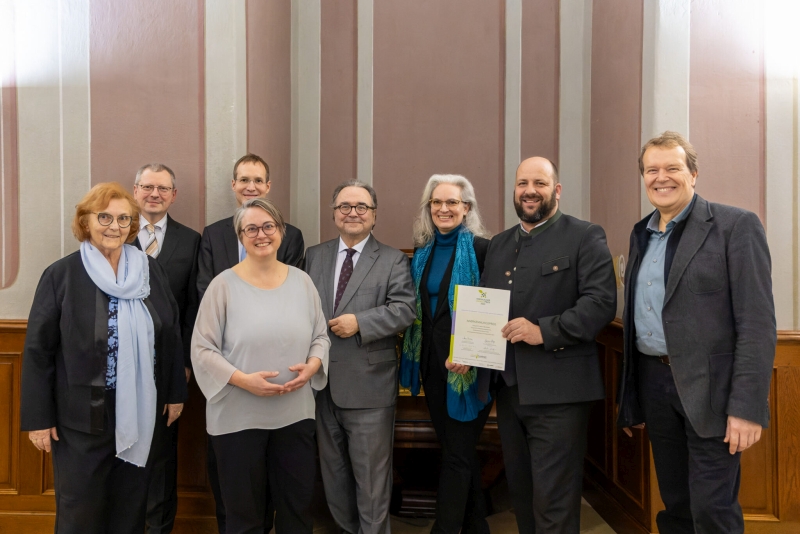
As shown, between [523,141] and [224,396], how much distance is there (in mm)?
2619

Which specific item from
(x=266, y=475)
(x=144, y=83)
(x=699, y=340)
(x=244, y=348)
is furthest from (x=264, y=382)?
(x=144, y=83)

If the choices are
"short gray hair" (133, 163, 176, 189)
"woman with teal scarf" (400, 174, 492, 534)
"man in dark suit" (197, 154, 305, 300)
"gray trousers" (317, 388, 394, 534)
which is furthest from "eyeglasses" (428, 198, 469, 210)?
"short gray hair" (133, 163, 176, 189)

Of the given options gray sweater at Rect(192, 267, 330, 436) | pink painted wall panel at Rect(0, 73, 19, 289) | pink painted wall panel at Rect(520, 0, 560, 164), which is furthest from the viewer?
pink painted wall panel at Rect(520, 0, 560, 164)

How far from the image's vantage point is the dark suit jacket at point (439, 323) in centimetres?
252

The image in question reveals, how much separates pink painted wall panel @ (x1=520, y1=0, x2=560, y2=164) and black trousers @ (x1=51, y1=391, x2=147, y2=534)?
2.91 m

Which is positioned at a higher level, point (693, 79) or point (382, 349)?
point (693, 79)

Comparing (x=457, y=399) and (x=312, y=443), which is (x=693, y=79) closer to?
(x=457, y=399)

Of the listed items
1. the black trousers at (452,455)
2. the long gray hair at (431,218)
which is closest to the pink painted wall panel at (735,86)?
the long gray hair at (431,218)

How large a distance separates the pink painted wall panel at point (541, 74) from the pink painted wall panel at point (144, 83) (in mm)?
2045

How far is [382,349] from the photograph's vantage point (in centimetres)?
249

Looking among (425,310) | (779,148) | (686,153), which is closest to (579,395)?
(425,310)

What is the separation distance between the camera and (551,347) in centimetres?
214

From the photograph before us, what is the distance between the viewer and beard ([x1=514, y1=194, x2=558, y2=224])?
230 cm

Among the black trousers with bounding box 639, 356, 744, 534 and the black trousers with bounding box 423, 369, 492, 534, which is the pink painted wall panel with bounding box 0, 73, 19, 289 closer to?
the black trousers with bounding box 423, 369, 492, 534
